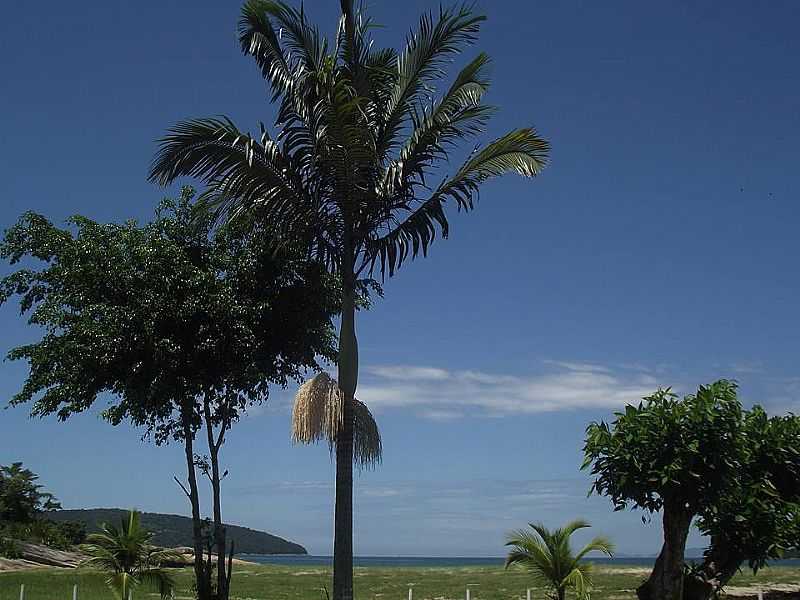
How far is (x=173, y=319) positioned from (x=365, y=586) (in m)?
26.8

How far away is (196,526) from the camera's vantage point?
22312mm

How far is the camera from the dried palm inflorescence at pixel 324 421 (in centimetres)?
1842

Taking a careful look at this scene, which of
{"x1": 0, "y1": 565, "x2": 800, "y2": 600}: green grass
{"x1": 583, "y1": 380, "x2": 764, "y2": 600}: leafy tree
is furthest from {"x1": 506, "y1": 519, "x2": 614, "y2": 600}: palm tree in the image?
{"x1": 0, "y1": 565, "x2": 800, "y2": 600}: green grass

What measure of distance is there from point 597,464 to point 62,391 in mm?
13197

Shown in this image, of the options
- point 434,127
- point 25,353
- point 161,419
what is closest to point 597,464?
point 434,127

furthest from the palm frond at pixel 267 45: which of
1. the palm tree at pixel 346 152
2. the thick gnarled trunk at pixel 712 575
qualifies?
the thick gnarled trunk at pixel 712 575

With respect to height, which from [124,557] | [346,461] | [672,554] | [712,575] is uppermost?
[346,461]

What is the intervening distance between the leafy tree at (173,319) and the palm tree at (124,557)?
1.24m

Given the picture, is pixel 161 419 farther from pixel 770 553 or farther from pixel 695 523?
pixel 770 553

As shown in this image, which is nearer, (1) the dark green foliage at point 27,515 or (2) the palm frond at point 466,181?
(2) the palm frond at point 466,181

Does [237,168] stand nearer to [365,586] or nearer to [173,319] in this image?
[173,319]

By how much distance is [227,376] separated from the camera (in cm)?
2248

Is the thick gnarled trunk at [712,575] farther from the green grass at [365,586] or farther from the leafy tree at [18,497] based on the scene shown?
the leafy tree at [18,497]

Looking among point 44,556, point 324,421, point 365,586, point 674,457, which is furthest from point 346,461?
point 44,556
